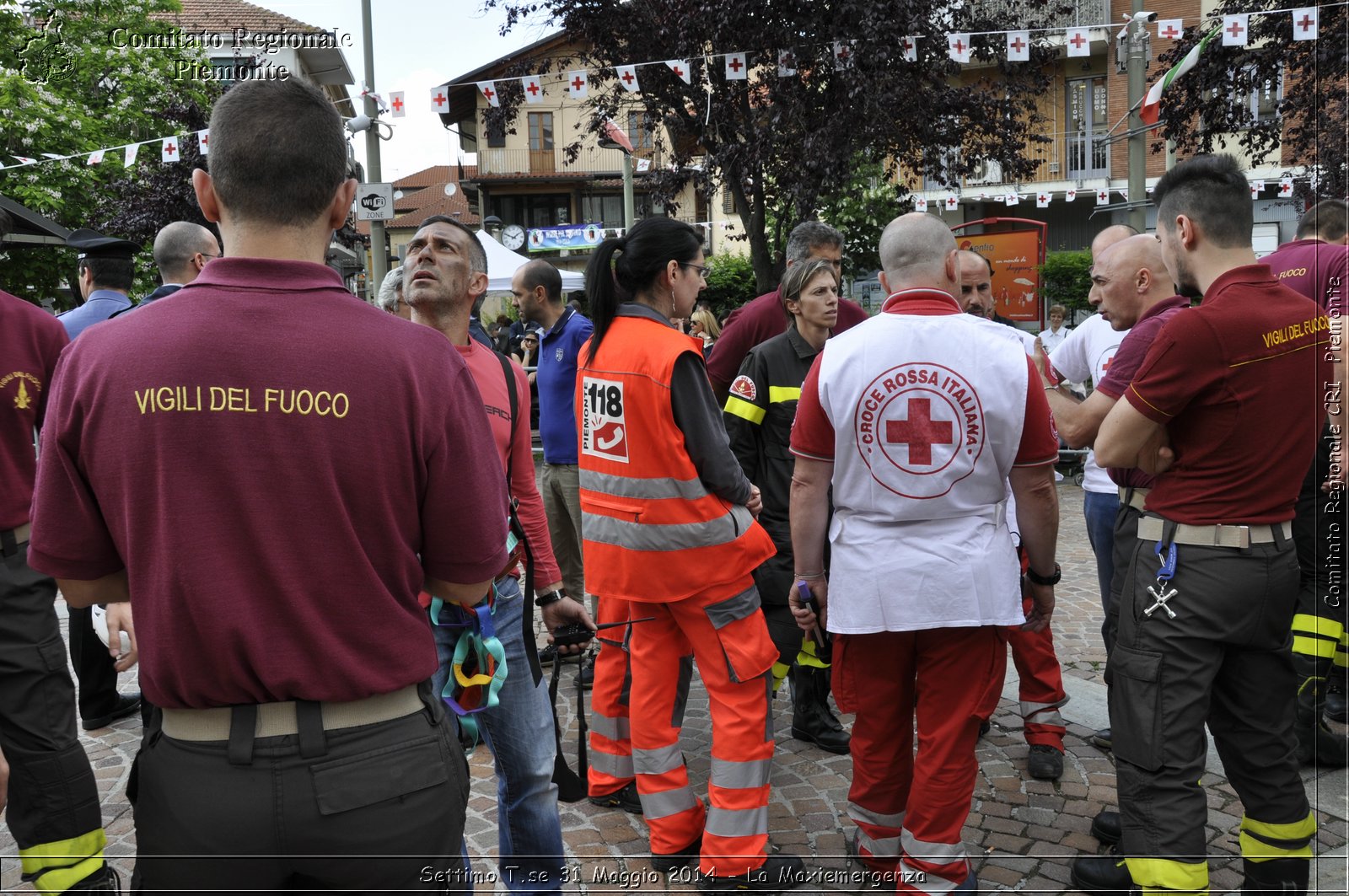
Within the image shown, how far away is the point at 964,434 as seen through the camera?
121 inches

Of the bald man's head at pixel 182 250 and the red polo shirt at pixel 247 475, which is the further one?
the bald man's head at pixel 182 250

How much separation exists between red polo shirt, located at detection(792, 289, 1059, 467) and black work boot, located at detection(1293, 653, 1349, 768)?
2.08 m

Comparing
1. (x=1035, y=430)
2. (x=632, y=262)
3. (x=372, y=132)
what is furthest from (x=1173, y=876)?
(x=372, y=132)

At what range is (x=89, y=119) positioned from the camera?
2073 cm

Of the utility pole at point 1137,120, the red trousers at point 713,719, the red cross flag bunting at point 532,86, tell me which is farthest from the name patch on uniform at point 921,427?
the red cross flag bunting at point 532,86

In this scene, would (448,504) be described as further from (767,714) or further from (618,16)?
(618,16)

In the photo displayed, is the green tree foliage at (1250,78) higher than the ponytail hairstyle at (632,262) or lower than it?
higher

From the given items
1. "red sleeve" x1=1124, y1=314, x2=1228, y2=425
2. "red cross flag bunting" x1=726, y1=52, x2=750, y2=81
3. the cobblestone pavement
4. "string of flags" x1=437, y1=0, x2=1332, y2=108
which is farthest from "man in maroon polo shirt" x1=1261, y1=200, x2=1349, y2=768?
"red cross flag bunting" x1=726, y1=52, x2=750, y2=81

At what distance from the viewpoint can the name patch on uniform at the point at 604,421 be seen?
11.7 ft

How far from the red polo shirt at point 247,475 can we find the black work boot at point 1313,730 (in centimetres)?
418

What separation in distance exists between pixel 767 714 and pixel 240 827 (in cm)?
223

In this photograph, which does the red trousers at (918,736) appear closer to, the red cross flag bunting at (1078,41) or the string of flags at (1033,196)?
the red cross flag bunting at (1078,41)

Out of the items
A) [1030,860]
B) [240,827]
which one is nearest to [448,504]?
[240,827]

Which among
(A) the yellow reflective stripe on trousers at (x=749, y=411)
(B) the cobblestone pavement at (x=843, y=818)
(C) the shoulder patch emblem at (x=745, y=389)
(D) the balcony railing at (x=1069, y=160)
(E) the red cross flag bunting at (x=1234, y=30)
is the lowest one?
(B) the cobblestone pavement at (x=843, y=818)
